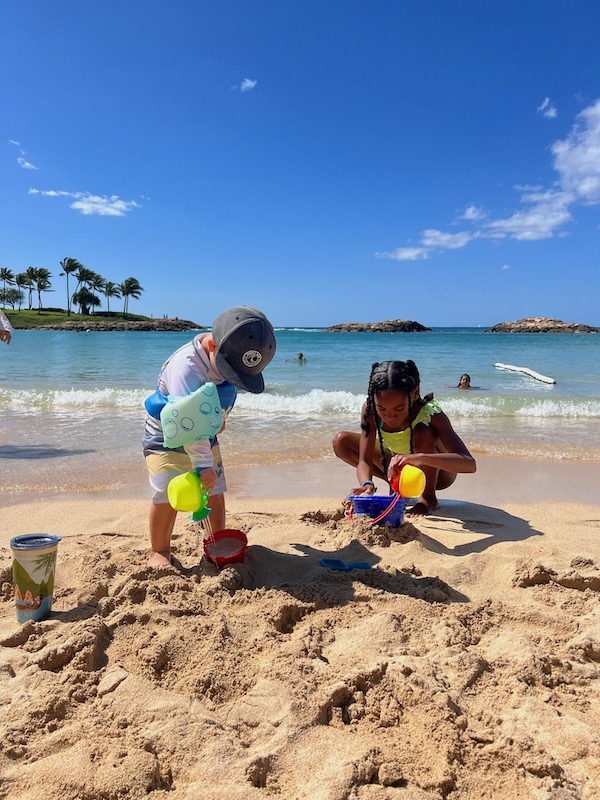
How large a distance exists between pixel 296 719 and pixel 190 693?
15.0 inches

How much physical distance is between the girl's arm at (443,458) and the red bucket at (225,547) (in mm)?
999

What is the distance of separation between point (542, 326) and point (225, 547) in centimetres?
6351

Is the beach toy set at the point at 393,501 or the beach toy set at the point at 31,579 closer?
the beach toy set at the point at 31,579

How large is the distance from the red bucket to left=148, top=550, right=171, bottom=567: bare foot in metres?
0.20

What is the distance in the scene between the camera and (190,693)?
5.81ft

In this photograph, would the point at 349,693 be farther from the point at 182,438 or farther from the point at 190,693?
the point at 182,438

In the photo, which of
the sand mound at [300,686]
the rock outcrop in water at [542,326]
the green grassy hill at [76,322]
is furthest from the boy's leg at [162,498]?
the rock outcrop in water at [542,326]

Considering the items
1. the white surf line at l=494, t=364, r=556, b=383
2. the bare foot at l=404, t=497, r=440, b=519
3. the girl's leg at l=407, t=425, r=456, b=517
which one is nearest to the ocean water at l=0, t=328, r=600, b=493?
the white surf line at l=494, t=364, r=556, b=383

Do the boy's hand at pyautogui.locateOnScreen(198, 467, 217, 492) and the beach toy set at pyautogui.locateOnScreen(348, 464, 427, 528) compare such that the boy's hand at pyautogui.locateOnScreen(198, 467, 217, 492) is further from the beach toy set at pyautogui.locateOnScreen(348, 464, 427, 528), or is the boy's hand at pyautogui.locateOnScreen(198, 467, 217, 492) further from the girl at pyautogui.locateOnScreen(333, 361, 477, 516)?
the girl at pyautogui.locateOnScreen(333, 361, 477, 516)

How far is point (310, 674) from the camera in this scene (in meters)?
1.84

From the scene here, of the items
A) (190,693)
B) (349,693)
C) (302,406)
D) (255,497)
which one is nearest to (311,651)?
(349,693)

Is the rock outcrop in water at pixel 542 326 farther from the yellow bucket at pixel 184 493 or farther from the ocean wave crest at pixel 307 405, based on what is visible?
the yellow bucket at pixel 184 493

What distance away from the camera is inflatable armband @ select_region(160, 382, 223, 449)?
7.72 feet

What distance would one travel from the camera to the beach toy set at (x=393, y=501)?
9.59ft
